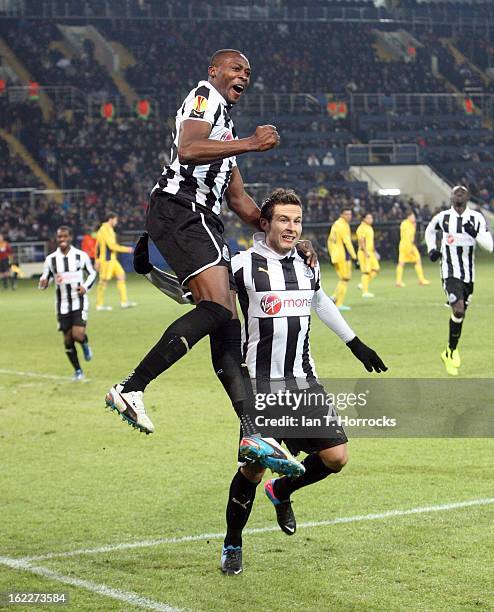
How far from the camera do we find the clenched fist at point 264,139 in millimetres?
5730

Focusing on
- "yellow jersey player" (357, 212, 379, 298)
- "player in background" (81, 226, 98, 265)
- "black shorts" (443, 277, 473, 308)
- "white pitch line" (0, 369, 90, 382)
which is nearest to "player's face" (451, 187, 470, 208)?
"black shorts" (443, 277, 473, 308)

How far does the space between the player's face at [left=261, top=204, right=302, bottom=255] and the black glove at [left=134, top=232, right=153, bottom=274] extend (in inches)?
27.3

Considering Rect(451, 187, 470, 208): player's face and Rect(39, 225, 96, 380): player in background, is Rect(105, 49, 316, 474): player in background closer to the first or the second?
Rect(451, 187, 470, 208): player's face

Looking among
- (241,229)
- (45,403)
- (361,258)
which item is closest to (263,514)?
(45,403)

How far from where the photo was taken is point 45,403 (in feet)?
42.2

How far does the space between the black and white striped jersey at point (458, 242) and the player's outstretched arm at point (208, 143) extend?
9.03 metres

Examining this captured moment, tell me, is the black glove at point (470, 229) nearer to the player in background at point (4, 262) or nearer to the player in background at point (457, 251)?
the player in background at point (457, 251)

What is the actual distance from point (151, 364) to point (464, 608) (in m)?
2.01

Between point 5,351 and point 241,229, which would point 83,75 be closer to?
point 241,229

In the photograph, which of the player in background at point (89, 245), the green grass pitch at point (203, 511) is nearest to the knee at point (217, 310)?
the green grass pitch at point (203, 511)

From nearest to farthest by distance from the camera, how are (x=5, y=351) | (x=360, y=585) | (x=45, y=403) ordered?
(x=360, y=585) < (x=45, y=403) < (x=5, y=351)

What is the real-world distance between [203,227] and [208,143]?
51 centimetres

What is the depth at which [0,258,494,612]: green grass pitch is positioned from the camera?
5.79 m

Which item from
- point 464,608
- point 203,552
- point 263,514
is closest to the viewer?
point 464,608
